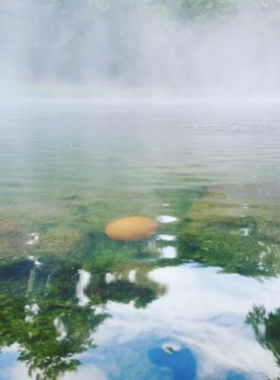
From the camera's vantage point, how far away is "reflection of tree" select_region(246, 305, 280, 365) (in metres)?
1.44

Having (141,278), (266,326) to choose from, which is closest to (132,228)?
(141,278)

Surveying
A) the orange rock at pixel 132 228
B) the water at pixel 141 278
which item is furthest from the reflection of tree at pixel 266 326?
the orange rock at pixel 132 228

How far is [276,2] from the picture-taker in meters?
45.0

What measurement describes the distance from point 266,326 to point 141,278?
0.58 metres

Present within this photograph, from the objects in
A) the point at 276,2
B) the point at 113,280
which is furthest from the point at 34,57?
the point at 113,280

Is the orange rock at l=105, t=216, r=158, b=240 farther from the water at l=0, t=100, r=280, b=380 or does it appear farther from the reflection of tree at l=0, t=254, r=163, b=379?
the reflection of tree at l=0, t=254, r=163, b=379

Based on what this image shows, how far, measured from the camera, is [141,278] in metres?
1.97

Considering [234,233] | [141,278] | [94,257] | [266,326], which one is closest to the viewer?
[266,326]

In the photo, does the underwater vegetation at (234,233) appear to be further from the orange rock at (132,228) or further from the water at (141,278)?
the orange rock at (132,228)

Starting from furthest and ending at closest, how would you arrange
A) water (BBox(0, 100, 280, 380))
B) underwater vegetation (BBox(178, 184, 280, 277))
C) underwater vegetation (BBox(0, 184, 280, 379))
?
underwater vegetation (BBox(178, 184, 280, 277)) < underwater vegetation (BBox(0, 184, 280, 379)) < water (BBox(0, 100, 280, 380))

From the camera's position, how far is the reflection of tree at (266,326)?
56.8 inches

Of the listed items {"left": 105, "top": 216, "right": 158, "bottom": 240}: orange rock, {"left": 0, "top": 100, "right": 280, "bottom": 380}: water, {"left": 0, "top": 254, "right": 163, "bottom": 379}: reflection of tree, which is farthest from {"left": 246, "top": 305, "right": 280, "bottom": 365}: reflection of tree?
{"left": 105, "top": 216, "right": 158, "bottom": 240}: orange rock

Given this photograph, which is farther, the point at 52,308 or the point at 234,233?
the point at 234,233

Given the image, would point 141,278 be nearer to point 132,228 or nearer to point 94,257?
point 94,257
